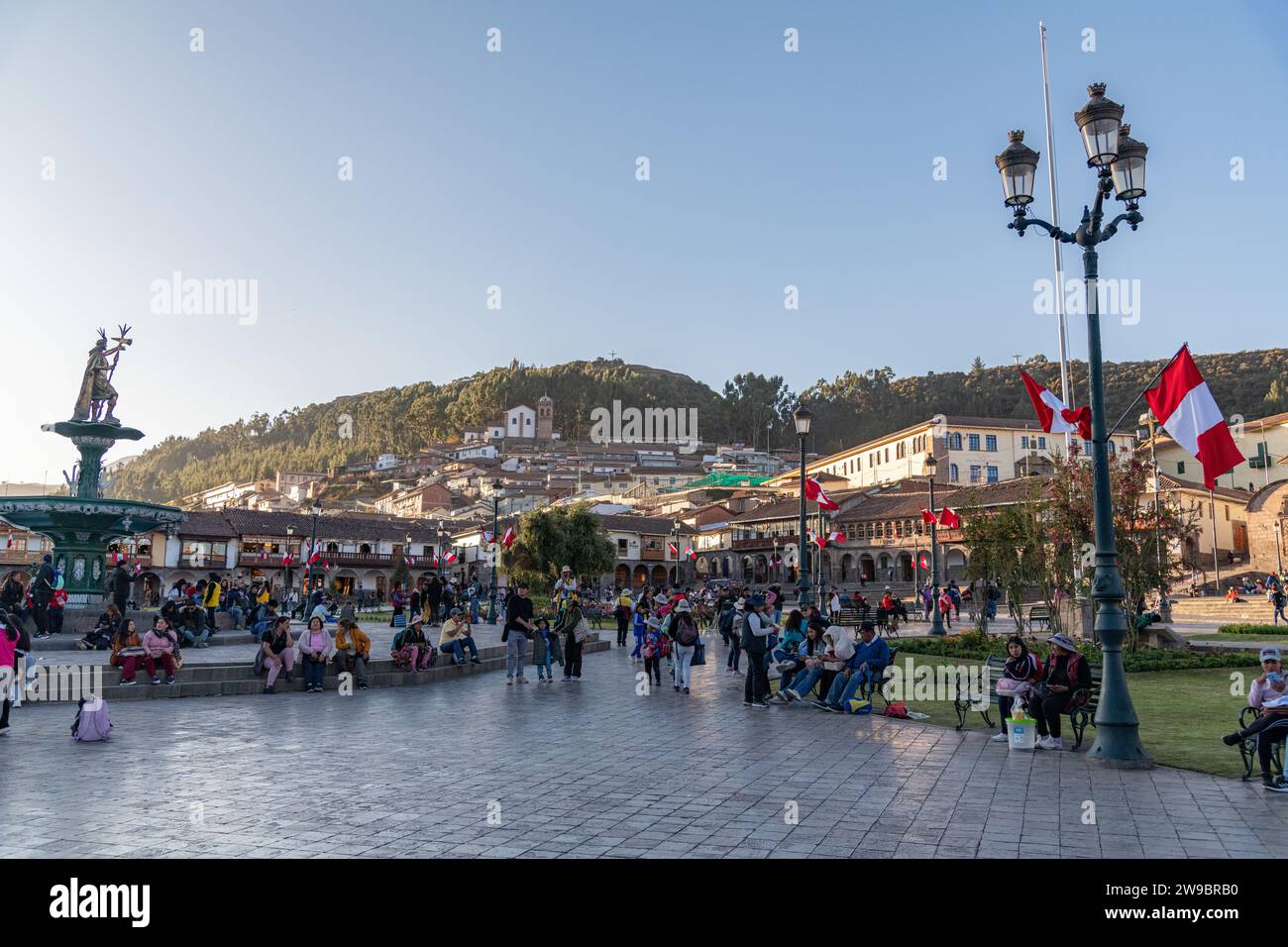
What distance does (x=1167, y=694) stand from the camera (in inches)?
509

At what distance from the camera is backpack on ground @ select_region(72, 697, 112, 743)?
8.71 metres

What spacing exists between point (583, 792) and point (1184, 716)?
8.18m

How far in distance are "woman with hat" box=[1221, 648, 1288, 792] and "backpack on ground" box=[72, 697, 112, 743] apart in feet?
33.5

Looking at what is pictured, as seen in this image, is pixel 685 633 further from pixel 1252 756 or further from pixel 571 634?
pixel 1252 756

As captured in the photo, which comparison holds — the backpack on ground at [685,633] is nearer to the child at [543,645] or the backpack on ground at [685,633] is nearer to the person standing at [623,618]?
the child at [543,645]

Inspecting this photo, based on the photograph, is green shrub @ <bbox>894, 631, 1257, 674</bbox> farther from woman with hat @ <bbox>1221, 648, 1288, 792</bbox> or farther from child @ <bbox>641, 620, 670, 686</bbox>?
child @ <bbox>641, 620, 670, 686</bbox>

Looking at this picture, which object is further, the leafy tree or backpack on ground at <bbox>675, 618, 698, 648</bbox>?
the leafy tree

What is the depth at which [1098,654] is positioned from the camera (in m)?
16.2

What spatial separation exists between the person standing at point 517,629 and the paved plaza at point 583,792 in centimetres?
314

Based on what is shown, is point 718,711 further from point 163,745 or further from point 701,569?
point 701,569

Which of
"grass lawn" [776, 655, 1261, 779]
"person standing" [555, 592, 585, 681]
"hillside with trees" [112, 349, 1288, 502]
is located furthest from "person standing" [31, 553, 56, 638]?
"hillside with trees" [112, 349, 1288, 502]

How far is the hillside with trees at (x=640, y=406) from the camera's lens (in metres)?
110
